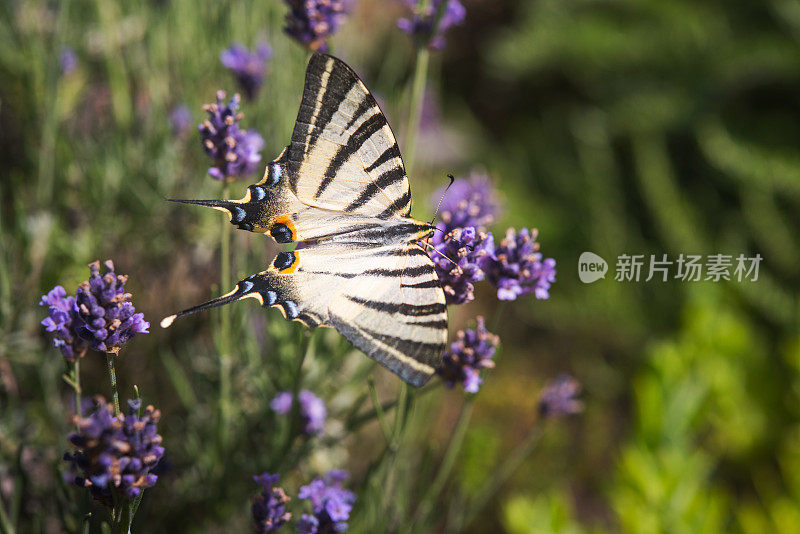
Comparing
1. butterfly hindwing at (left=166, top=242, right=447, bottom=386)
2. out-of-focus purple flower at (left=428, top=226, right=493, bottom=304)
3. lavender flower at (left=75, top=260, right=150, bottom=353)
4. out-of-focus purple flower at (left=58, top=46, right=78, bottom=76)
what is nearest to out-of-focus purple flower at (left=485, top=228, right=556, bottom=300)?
out-of-focus purple flower at (left=428, top=226, right=493, bottom=304)

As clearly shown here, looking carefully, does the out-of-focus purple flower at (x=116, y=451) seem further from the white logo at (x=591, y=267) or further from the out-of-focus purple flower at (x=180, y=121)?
the white logo at (x=591, y=267)

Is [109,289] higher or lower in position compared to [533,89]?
lower

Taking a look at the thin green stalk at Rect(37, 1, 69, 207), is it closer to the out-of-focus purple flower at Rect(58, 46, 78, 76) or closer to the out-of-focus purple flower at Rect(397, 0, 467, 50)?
the out-of-focus purple flower at Rect(58, 46, 78, 76)

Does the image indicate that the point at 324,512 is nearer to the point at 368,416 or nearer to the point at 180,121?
the point at 368,416

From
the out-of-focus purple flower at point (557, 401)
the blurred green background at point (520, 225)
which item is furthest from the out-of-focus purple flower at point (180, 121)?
the out-of-focus purple flower at point (557, 401)

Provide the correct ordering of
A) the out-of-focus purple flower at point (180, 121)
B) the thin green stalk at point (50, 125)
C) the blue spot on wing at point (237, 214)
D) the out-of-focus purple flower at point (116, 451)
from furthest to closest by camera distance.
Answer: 1. the out-of-focus purple flower at point (180, 121)
2. the thin green stalk at point (50, 125)
3. the blue spot on wing at point (237, 214)
4. the out-of-focus purple flower at point (116, 451)

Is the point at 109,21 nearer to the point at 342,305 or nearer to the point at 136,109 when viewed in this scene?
the point at 136,109

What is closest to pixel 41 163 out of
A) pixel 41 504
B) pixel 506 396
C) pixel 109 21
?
pixel 109 21
